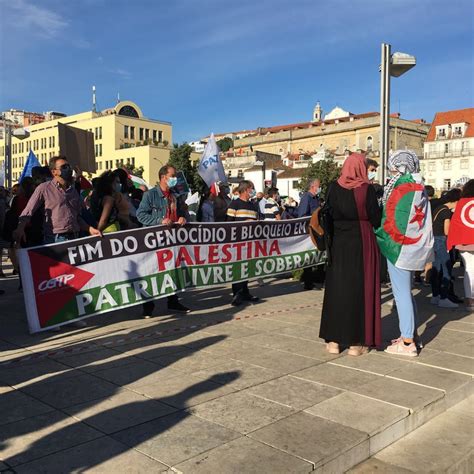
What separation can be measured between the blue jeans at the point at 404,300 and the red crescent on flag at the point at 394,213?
298 mm

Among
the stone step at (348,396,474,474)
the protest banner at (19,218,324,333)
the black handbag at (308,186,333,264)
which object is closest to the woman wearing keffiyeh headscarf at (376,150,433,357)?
the black handbag at (308,186,333,264)

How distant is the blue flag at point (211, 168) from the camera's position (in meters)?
10.1

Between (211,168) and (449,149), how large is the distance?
9041 cm

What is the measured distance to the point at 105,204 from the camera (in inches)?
268

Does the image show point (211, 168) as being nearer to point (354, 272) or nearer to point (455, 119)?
point (354, 272)

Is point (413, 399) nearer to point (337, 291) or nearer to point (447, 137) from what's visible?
point (337, 291)

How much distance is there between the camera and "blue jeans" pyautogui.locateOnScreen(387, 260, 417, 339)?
539 centimetres

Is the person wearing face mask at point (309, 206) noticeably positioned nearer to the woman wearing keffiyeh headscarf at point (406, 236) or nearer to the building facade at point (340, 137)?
the woman wearing keffiyeh headscarf at point (406, 236)

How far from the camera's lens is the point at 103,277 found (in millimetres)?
6293

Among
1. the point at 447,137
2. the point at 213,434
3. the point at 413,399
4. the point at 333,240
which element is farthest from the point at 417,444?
the point at 447,137

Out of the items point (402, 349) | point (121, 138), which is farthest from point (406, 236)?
point (121, 138)

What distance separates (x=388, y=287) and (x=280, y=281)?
6.86 feet

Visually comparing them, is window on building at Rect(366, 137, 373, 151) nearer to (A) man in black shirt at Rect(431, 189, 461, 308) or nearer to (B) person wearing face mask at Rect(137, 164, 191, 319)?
(A) man in black shirt at Rect(431, 189, 461, 308)

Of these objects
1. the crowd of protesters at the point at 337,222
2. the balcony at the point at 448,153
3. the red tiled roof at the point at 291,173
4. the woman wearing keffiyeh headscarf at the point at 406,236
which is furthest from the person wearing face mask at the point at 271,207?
the balcony at the point at 448,153
